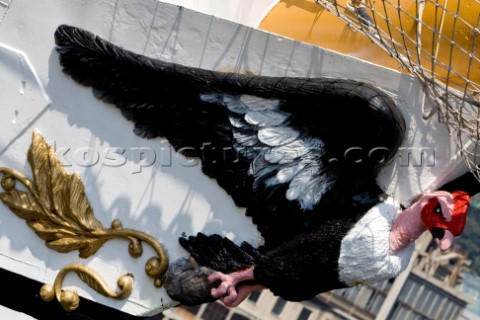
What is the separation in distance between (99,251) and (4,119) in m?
0.40

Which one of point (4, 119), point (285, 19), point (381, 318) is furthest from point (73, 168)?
point (381, 318)

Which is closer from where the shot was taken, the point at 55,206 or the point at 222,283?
the point at 222,283

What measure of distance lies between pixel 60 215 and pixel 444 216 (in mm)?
950

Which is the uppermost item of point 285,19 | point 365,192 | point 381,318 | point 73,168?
point 381,318

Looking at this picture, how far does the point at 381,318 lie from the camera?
1780 cm

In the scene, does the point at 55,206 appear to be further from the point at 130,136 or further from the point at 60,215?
the point at 130,136

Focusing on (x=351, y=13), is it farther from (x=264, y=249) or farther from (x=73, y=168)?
(x=73, y=168)

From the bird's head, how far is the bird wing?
0.15m

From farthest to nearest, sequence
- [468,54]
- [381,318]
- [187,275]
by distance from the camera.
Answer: [381,318]
[187,275]
[468,54]

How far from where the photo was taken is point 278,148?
2727mm

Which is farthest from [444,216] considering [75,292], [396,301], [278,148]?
[396,301]

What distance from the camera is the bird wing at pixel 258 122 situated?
2.65 m

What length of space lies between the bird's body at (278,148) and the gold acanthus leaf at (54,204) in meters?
0.21

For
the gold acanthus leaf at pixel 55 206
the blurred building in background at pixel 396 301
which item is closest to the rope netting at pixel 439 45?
the gold acanthus leaf at pixel 55 206
